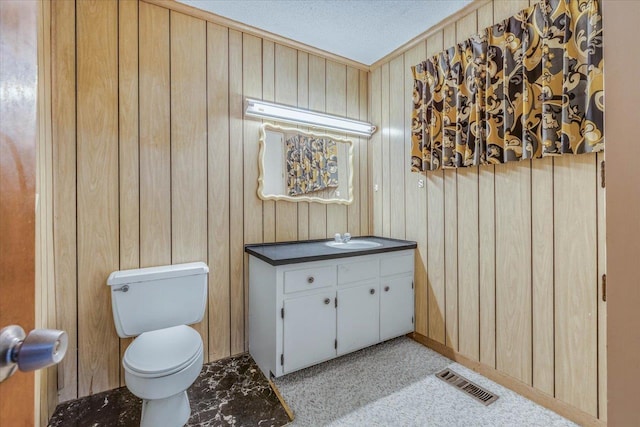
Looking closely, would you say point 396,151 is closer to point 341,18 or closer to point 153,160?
point 341,18

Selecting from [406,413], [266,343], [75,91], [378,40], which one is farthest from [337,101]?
[406,413]

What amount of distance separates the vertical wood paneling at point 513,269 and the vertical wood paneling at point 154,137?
2.28 meters

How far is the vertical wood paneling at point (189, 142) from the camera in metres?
2.10

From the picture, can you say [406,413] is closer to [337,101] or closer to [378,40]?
[337,101]

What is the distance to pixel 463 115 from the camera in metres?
2.13

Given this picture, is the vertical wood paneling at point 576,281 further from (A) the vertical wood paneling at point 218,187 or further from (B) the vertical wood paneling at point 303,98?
(A) the vertical wood paneling at point 218,187

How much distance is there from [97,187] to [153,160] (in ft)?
1.21

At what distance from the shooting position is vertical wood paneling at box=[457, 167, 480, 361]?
2.10 metres

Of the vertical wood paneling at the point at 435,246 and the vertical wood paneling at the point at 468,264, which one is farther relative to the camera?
the vertical wood paneling at the point at 435,246

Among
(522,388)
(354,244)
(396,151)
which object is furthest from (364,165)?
(522,388)

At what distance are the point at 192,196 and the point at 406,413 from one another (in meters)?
1.97

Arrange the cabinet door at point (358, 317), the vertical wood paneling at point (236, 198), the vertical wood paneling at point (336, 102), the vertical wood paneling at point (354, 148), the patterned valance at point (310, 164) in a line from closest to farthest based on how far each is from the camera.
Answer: the cabinet door at point (358, 317)
the vertical wood paneling at point (236, 198)
the patterned valance at point (310, 164)
the vertical wood paneling at point (336, 102)
the vertical wood paneling at point (354, 148)

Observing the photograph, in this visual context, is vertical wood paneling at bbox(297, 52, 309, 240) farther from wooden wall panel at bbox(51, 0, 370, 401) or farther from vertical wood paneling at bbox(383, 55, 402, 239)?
vertical wood paneling at bbox(383, 55, 402, 239)

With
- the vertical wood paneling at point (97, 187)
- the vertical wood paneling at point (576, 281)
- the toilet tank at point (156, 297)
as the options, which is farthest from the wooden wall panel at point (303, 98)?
the vertical wood paneling at point (576, 281)
